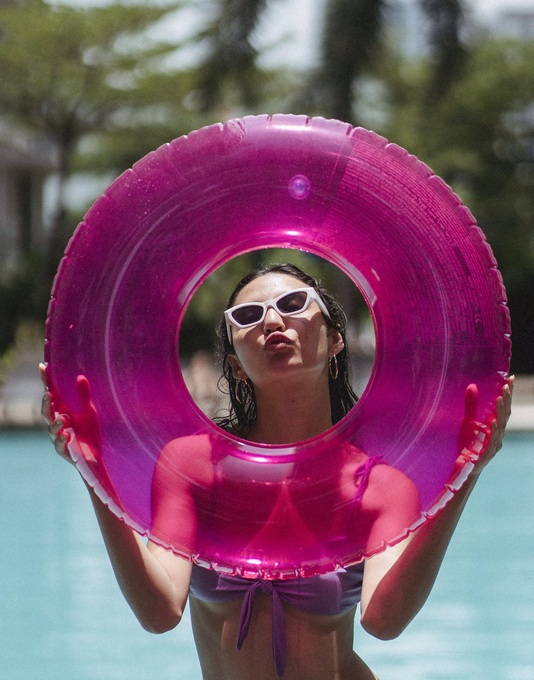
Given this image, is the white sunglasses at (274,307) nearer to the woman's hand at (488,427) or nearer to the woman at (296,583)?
the woman at (296,583)

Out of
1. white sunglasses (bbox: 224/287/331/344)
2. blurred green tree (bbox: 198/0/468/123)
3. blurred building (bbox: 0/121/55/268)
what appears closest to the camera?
white sunglasses (bbox: 224/287/331/344)

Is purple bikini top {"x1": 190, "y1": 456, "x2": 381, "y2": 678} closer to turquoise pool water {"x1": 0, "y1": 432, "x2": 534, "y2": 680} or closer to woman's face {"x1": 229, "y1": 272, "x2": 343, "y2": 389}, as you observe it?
woman's face {"x1": 229, "y1": 272, "x2": 343, "y2": 389}

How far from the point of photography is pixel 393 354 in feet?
6.16

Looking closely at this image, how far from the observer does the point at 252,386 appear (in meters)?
1.97

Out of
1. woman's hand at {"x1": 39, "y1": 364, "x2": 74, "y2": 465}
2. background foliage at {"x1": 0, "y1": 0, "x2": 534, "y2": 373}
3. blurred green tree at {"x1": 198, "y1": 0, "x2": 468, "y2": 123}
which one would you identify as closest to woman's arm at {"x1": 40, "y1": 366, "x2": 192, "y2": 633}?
woman's hand at {"x1": 39, "y1": 364, "x2": 74, "y2": 465}

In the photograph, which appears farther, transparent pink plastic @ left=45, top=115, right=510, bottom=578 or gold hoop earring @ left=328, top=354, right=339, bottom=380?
gold hoop earring @ left=328, top=354, right=339, bottom=380

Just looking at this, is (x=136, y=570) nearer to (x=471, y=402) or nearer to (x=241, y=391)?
(x=241, y=391)

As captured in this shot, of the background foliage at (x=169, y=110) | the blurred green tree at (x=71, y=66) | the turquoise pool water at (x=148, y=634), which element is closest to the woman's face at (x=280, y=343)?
the turquoise pool water at (x=148, y=634)

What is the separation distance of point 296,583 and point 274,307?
0.50 metres

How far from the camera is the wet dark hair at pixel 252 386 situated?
1.94 m

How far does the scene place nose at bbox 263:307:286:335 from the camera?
175 cm

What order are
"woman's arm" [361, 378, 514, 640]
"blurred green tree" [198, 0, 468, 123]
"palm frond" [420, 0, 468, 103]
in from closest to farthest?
1. "woman's arm" [361, 378, 514, 640]
2. "palm frond" [420, 0, 468, 103]
3. "blurred green tree" [198, 0, 468, 123]

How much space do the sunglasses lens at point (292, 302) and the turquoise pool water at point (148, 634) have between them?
259 centimetres

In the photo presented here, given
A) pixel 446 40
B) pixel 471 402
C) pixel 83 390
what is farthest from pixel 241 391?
pixel 446 40
